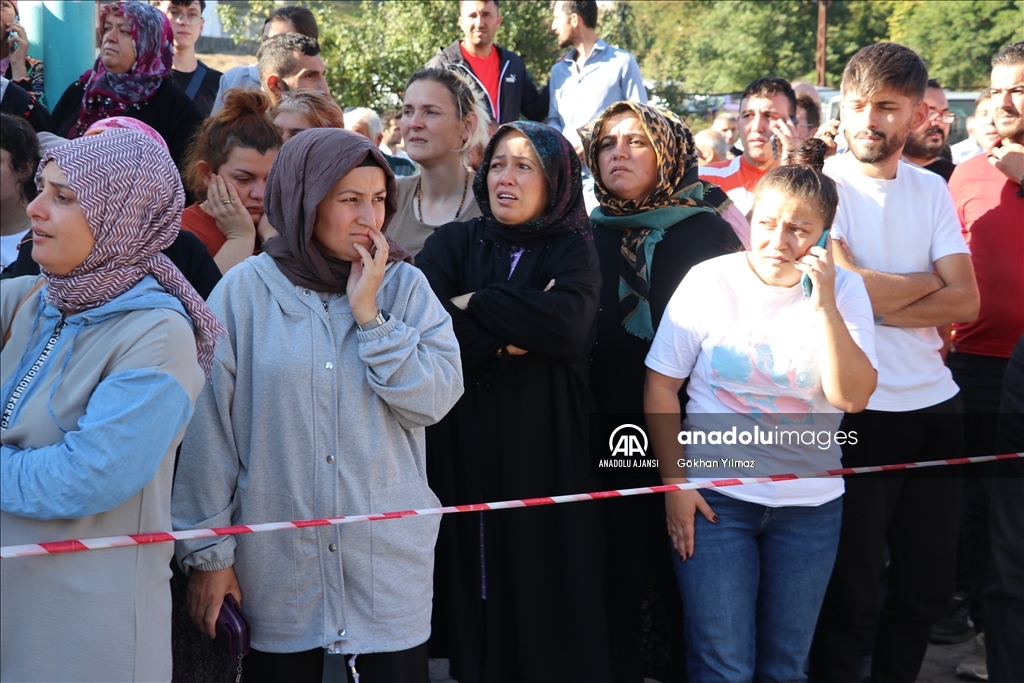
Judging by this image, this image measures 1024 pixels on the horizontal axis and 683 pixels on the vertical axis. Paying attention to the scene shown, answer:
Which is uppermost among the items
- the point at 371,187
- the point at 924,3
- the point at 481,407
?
the point at 924,3

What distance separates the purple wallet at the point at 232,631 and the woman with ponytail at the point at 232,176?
4.75ft

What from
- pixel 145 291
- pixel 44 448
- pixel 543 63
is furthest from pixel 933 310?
pixel 543 63

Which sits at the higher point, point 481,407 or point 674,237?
point 674,237

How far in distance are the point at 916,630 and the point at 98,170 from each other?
10.6 feet

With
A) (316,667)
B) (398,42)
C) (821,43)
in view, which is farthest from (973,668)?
(821,43)

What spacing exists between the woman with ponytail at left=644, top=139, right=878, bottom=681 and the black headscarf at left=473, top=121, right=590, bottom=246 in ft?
1.81

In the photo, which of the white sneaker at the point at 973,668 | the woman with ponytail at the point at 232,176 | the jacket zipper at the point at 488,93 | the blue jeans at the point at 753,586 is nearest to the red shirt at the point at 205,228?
the woman with ponytail at the point at 232,176

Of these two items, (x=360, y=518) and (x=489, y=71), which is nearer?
(x=360, y=518)

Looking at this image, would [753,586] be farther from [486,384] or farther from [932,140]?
[932,140]

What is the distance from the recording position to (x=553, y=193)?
3.59m

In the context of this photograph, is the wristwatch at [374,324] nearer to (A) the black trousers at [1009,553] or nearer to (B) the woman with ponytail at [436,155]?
(B) the woman with ponytail at [436,155]

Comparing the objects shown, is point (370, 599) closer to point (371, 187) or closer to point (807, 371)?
point (371, 187)

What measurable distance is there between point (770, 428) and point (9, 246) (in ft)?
8.69

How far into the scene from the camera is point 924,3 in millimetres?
36281
